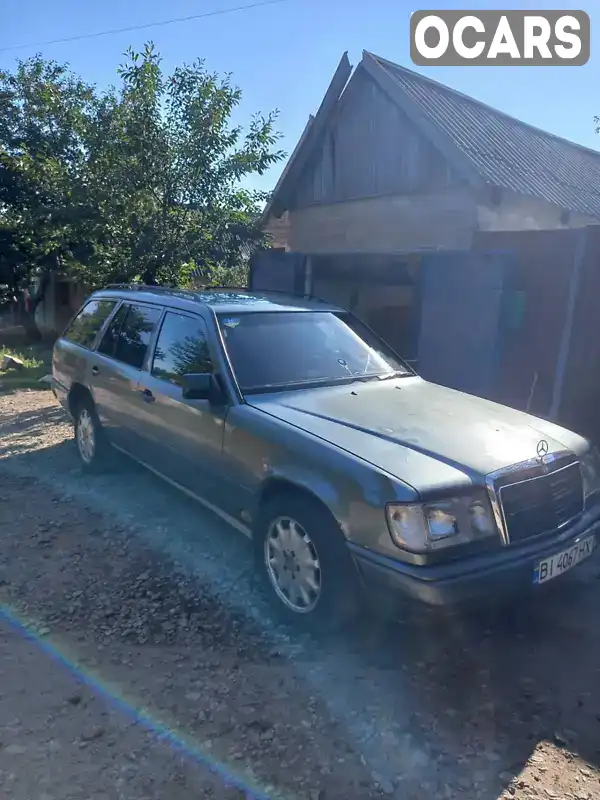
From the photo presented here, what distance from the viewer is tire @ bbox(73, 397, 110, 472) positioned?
18.1 ft

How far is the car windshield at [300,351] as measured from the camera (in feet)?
12.8

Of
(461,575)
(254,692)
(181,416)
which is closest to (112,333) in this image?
(181,416)

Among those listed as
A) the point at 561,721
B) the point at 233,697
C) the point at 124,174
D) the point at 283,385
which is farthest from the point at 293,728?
the point at 124,174

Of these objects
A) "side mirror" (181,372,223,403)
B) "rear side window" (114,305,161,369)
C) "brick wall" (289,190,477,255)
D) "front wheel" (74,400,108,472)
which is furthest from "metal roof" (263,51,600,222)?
"side mirror" (181,372,223,403)

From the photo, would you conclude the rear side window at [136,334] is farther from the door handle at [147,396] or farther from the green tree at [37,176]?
the green tree at [37,176]

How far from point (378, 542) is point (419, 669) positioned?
30.4 inches

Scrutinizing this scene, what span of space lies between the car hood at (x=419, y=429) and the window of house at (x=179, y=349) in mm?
603

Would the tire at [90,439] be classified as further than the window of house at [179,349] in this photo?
Yes

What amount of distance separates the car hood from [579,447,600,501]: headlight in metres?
0.06

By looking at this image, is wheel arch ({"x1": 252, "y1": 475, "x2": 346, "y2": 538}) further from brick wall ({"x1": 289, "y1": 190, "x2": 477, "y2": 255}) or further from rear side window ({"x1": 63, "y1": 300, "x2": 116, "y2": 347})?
brick wall ({"x1": 289, "y1": 190, "x2": 477, "y2": 255})

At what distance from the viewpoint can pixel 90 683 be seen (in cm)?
286

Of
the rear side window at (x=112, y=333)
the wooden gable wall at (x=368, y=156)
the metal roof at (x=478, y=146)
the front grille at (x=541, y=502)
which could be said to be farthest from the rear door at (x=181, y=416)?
the wooden gable wall at (x=368, y=156)

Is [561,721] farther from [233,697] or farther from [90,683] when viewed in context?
[90,683]

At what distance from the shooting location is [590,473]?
3410 millimetres
